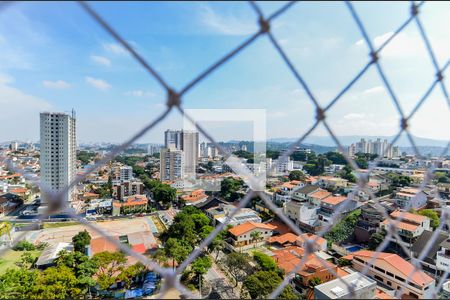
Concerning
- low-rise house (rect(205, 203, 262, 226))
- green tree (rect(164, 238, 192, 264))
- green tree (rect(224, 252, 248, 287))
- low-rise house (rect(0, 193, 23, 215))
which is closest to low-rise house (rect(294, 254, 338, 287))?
green tree (rect(224, 252, 248, 287))

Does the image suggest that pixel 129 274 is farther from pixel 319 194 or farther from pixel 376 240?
pixel 319 194

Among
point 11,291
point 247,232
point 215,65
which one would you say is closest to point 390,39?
point 215,65

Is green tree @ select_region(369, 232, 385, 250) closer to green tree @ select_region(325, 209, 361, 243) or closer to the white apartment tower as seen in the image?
green tree @ select_region(325, 209, 361, 243)

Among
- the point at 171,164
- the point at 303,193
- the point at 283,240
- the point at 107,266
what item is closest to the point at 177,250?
the point at 107,266

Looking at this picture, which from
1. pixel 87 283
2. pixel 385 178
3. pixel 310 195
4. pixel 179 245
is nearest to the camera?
pixel 87 283

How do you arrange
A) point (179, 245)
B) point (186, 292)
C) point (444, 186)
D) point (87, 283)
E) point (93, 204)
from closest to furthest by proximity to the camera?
point (186, 292) → point (87, 283) → point (179, 245) → point (444, 186) → point (93, 204)

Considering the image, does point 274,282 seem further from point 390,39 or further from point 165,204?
point 165,204
